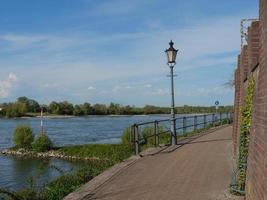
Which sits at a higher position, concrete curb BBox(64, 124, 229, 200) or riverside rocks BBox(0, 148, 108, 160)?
concrete curb BBox(64, 124, 229, 200)

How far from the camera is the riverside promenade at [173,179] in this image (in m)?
9.16

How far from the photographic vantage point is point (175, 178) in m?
10.9

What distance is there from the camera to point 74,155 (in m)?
32.6

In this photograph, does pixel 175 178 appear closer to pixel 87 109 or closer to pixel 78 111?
pixel 78 111

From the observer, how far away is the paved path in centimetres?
916

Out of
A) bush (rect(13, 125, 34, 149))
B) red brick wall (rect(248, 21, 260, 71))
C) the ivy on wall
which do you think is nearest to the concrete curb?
the ivy on wall

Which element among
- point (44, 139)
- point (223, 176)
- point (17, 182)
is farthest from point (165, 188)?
point (44, 139)

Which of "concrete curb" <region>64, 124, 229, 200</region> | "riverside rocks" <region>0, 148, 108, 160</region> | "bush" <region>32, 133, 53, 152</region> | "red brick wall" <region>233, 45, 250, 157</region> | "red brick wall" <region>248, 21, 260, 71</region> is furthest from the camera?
"bush" <region>32, 133, 53, 152</region>

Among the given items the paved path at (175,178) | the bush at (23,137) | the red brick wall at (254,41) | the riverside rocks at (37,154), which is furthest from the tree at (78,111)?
the red brick wall at (254,41)

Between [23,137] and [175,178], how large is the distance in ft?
98.2

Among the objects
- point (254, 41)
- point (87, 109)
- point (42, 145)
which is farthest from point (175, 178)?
point (87, 109)

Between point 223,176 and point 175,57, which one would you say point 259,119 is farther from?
point 175,57

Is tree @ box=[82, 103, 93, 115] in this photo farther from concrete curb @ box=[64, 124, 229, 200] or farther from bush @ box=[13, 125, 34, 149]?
concrete curb @ box=[64, 124, 229, 200]

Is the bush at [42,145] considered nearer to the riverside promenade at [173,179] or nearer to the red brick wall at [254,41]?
the riverside promenade at [173,179]
